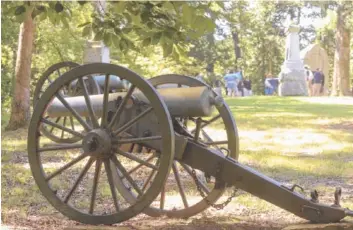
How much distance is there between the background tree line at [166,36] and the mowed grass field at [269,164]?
3.94 feet

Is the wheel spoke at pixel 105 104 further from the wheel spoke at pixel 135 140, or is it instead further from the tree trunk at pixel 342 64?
the tree trunk at pixel 342 64

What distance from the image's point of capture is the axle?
3189mm

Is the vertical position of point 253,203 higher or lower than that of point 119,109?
lower

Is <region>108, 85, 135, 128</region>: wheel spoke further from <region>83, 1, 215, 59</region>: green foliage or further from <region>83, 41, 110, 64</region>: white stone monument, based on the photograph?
<region>83, 41, 110, 64</region>: white stone monument

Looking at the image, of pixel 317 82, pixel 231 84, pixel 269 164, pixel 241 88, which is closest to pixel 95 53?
pixel 269 164

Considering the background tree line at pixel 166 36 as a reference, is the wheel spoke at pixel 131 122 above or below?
below

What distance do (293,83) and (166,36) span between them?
1610 cm

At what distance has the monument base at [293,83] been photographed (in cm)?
1839

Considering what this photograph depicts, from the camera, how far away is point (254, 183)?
3281 mm

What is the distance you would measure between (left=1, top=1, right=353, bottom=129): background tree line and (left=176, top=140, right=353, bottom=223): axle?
62cm

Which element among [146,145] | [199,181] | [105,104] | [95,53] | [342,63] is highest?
[342,63]

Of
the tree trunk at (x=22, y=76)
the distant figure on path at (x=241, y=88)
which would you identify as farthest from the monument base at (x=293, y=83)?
the tree trunk at (x=22, y=76)

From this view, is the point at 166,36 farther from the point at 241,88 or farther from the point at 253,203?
the point at 241,88

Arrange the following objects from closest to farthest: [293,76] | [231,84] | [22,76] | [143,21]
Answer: [143,21]
[22,76]
[293,76]
[231,84]
